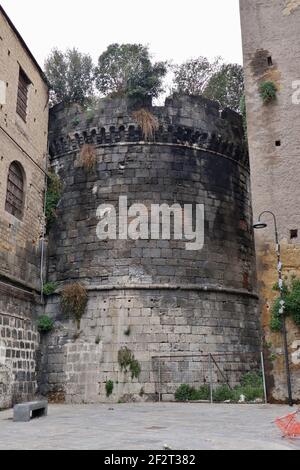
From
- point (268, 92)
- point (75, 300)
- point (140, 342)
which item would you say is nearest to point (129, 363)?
point (140, 342)

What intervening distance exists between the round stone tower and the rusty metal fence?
30 mm

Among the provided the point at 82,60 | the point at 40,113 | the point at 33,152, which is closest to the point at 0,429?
the point at 33,152

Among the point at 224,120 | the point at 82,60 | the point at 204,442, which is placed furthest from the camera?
the point at 82,60

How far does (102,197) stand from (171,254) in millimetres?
2841

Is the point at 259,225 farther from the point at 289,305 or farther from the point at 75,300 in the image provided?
the point at 75,300

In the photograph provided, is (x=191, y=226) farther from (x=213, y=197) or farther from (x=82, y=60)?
(x=82, y=60)

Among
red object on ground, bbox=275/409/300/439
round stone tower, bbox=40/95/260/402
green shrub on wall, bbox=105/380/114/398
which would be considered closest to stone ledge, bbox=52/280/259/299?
round stone tower, bbox=40/95/260/402

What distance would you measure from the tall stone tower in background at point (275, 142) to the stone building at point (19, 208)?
21.9 ft

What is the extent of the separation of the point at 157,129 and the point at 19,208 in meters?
5.04

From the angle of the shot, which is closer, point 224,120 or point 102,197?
point 102,197

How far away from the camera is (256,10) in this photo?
50.9 ft

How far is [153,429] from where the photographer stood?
319 inches

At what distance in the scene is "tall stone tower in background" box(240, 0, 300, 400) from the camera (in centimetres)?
1282

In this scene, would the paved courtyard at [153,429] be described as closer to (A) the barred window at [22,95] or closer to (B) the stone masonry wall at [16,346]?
(B) the stone masonry wall at [16,346]
